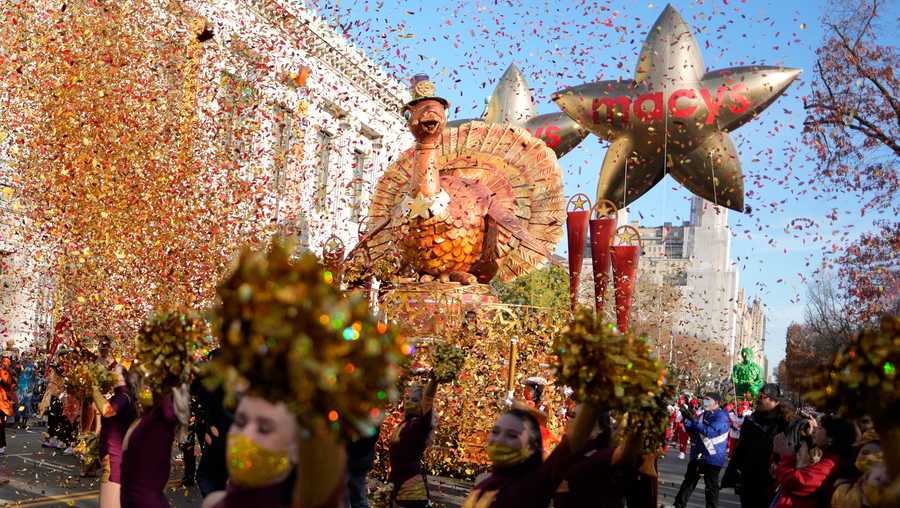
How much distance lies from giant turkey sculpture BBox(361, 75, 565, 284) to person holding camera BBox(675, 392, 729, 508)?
9.05ft

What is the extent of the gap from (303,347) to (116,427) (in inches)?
159

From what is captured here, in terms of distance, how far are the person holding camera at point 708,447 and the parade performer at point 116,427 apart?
6652 mm

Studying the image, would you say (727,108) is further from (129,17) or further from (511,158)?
(129,17)

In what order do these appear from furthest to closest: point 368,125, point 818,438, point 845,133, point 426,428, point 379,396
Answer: point 368,125
point 845,133
point 426,428
point 818,438
point 379,396

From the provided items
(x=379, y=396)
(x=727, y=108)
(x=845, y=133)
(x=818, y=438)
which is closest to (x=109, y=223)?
(x=727, y=108)

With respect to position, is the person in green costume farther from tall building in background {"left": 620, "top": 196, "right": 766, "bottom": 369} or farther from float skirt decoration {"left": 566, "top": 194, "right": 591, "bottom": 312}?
tall building in background {"left": 620, "top": 196, "right": 766, "bottom": 369}

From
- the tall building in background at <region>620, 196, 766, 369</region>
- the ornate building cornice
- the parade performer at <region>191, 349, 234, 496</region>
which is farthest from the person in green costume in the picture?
the tall building in background at <region>620, 196, 766, 369</region>

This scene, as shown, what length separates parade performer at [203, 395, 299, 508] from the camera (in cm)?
261

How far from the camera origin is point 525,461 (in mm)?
3930

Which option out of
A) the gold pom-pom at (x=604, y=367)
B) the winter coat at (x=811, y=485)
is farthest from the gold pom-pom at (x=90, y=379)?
the winter coat at (x=811, y=485)

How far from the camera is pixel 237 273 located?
255 centimetres

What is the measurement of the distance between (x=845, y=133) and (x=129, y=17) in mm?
11699

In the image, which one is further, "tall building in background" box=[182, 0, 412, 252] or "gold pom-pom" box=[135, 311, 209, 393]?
"tall building in background" box=[182, 0, 412, 252]

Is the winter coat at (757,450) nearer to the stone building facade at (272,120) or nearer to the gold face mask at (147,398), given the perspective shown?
the stone building facade at (272,120)
